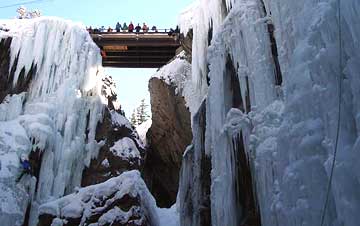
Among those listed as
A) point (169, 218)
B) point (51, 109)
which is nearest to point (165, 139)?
point (51, 109)

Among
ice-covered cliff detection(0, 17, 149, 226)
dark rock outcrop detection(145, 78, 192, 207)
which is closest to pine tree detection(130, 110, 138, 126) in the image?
dark rock outcrop detection(145, 78, 192, 207)

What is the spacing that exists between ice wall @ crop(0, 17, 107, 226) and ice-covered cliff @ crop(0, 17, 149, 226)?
4 centimetres

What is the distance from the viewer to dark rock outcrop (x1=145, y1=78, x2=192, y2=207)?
65.2ft

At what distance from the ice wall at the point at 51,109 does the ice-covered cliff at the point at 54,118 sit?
38mm

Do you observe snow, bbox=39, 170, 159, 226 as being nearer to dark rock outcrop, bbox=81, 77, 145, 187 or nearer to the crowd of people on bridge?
dark rock outcrop, bbox=81, 77, 145, 187

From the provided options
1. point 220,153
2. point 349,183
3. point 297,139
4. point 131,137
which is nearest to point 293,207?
point 297,139

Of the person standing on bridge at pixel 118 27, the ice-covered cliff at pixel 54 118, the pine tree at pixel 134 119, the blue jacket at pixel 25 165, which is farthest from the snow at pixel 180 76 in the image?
the pine tree at pixel 134 119

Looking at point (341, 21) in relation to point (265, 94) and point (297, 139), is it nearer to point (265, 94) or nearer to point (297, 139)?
point (297, 139)

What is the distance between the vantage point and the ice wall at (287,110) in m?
4.56

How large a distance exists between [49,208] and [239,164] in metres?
5.92

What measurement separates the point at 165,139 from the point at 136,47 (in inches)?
195

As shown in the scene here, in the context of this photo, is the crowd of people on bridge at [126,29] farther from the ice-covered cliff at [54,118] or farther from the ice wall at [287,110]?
the ice wall at [287,110]

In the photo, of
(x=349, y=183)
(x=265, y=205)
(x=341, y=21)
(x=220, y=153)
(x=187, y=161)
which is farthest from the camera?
(x=187, y=161)

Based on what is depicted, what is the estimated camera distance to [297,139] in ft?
18.0
